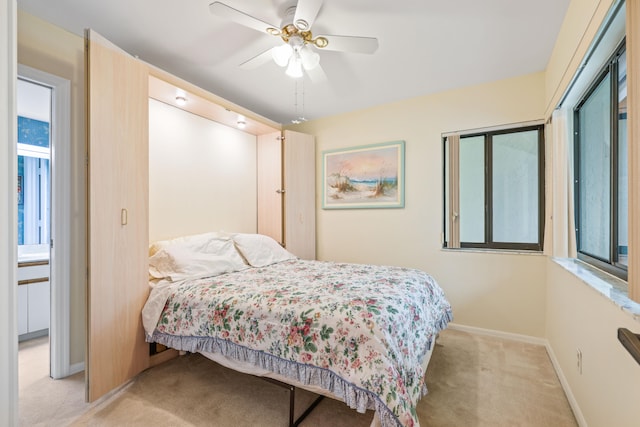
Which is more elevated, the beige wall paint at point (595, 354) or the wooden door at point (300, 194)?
the wooden door at point (300, 194)

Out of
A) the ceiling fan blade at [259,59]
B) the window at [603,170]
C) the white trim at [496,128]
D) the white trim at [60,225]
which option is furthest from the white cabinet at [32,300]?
the window at [603,170]

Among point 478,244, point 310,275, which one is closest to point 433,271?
point 478,244

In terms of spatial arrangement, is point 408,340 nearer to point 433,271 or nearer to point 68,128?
point 433,271

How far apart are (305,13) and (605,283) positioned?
2.21 m

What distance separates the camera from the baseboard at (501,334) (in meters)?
2.77

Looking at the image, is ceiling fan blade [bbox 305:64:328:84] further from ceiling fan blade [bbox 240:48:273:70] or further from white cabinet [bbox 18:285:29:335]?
white cabinet [bbox 18:285:29:335]

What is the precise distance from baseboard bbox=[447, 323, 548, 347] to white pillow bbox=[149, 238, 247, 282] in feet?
7.83

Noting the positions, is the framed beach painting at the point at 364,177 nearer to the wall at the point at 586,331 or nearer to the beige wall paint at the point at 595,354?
the wall at the point at 586,331

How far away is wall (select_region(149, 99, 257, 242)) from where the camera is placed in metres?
2.75

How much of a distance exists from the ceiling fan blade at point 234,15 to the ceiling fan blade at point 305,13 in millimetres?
203

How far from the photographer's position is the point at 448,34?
7.27ft

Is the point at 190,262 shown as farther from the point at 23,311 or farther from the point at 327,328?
the point at 23,311

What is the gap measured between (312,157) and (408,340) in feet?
9.47

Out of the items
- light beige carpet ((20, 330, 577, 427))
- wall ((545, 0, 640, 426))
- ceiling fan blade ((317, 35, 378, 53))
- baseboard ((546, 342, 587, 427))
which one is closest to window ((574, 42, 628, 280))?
wall ((545, 0, 640, 426))
